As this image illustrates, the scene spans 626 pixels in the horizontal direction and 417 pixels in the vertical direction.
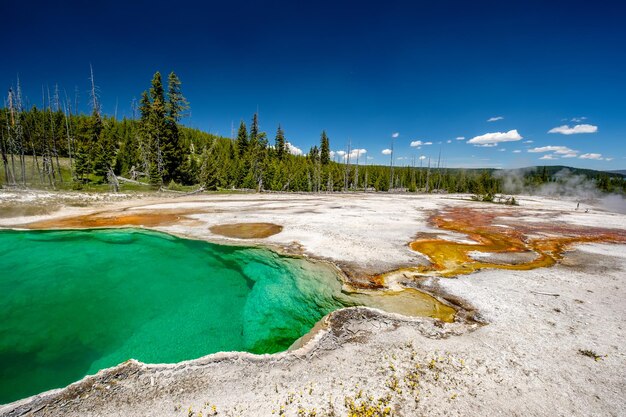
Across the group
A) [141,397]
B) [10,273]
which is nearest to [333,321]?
[141,397]

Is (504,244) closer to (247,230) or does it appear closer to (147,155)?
(247,230)

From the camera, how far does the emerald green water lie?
24.2 feet

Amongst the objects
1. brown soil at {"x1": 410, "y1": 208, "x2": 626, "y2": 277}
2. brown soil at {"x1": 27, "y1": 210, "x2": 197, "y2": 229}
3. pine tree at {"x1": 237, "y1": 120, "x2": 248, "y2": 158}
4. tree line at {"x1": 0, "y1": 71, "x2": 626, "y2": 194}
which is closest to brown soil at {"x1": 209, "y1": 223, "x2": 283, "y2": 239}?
brown soil at {"x1": 27, "y1": 210, "x2": 197, "y2": 229}

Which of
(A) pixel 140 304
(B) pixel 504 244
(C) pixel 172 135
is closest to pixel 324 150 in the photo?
(C) pixel 172 135

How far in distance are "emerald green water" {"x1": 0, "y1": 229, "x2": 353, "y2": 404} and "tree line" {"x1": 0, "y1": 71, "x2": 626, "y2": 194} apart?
27.3 metres

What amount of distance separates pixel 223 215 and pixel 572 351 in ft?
73.8

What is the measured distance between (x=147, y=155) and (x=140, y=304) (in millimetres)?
41748

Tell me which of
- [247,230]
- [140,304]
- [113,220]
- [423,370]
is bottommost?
[140,304]

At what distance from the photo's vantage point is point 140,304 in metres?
10.3

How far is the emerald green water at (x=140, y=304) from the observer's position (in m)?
7.37

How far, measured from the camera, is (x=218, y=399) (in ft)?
14.9

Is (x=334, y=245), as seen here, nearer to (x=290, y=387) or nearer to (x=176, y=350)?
(x=176, y=350)

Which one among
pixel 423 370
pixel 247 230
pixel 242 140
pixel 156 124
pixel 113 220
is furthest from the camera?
pixel 242 140

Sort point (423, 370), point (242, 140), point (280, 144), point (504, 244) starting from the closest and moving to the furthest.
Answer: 1. point (423, 370)
2. point (504, 244)
3. point (242, 140)
4. point (280, 144)
